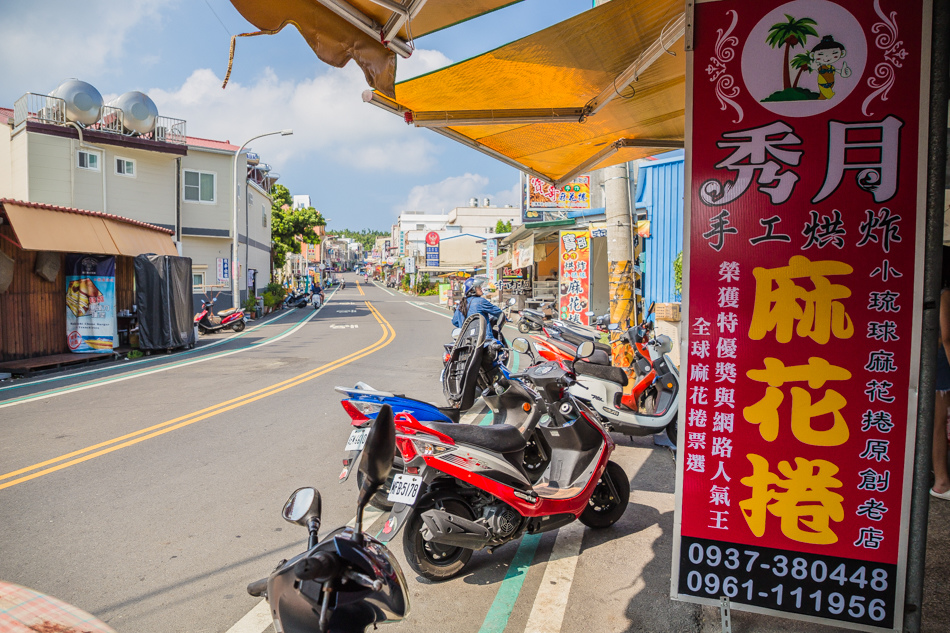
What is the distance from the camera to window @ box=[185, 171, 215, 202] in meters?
25.4

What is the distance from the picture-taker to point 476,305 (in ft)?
23.6

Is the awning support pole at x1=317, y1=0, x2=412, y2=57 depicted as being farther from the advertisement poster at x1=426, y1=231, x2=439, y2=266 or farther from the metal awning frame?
the advertisement poster at x1=426, y1=231, x2=439, y2=266

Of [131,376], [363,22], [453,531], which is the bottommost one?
[131,376]

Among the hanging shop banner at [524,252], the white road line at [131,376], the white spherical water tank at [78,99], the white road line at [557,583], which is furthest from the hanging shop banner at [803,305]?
the white spherical water tank at [78,99]

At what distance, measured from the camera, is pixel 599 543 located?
4219 millimetres

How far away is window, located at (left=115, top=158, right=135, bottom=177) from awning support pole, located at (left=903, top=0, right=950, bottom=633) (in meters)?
26.2

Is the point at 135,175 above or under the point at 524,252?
above

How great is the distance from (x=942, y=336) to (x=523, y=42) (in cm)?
379

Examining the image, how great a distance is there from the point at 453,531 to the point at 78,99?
962 inches

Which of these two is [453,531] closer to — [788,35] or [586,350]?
[586,350]

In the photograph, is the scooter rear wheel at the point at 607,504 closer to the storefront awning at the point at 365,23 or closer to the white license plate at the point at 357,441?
the white license plate at the point at 357,441

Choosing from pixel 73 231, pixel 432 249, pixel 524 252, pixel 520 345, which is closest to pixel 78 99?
pixel 73 231

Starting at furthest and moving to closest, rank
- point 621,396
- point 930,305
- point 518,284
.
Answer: point 518,284, point 621,396, point 930,305

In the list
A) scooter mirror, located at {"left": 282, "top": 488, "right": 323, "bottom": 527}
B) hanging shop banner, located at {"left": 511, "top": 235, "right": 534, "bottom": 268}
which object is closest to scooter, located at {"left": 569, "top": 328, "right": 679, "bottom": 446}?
scooter mirror, located at {"left": 282, "top": 488, "right": 323, "bottom": 527}
